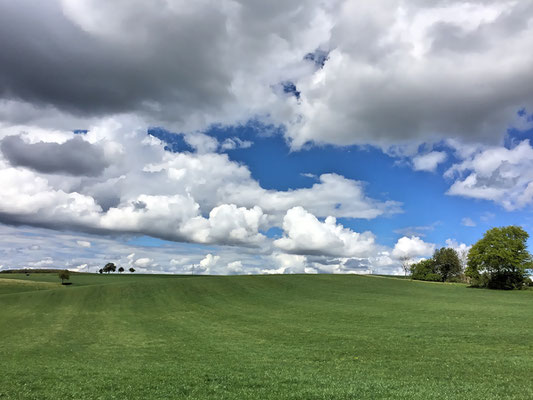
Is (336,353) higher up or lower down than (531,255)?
lower down

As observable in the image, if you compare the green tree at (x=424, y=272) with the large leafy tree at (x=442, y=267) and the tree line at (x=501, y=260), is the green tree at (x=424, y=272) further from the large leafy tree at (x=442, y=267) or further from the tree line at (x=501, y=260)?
the tree line at (x=501, y=260)

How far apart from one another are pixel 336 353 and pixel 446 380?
946cm

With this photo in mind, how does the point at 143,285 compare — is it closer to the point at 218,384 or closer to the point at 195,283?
the point at 195,283

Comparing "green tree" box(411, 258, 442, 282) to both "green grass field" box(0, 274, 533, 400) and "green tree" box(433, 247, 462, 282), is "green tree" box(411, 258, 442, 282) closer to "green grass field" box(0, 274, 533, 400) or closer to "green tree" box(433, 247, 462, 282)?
"green tree" box(433, 247, 462, 282)

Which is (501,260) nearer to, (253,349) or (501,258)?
(501,258)

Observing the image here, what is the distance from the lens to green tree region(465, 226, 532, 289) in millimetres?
93938

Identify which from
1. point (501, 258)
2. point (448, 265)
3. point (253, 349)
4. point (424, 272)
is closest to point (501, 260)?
point (501, 258)

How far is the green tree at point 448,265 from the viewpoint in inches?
5940

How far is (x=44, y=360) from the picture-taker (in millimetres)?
26594

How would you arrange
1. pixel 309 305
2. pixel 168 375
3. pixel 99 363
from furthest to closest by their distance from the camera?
pixel 309 305, pixel 99 363, pixel 168 375

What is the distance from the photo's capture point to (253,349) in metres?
28.9

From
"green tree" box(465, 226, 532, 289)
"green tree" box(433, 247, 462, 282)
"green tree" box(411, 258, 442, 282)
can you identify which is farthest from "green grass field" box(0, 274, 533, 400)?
"green tree" box(433, 247, 462, 282)

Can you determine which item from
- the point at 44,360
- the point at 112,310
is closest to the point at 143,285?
the point at 112,310

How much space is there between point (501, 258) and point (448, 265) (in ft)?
202
